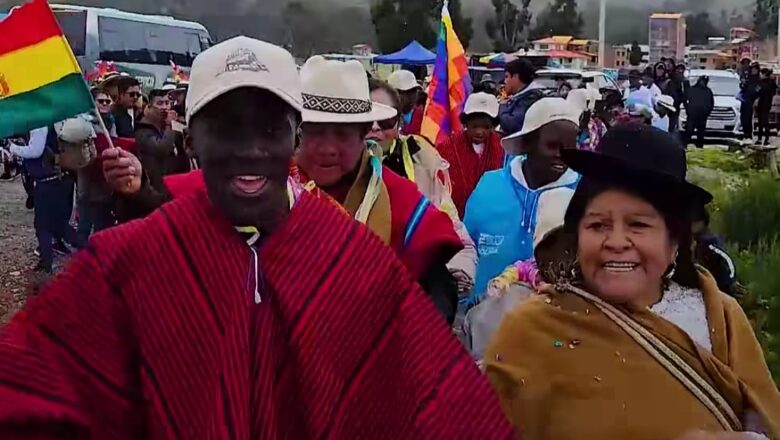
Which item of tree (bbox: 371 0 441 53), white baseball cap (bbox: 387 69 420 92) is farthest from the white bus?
tree (bbox: 371 0 441 53)

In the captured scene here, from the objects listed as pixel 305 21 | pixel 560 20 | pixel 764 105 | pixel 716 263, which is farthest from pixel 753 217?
pixel 560 20

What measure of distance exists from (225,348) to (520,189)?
2.79 meters

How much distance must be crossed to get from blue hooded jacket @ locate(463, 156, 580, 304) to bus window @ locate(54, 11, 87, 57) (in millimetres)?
22546

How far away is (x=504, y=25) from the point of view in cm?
8200

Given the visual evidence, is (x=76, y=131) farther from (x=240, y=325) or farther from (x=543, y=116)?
(x=240, y=325)

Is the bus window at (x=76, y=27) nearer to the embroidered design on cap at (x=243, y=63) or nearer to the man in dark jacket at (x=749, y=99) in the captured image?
the man in dark jacket at (x=749, y=99)

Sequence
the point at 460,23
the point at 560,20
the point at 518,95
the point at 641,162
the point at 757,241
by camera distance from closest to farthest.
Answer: the point at 641,162, the point at 757,241, the point at 518,95, the point at 460,23, the point at 560,20

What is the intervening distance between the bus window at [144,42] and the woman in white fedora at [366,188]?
23316 mm

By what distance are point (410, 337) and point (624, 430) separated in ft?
1.79

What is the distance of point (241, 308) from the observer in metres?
2.40

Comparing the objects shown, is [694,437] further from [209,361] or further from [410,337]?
[209,361]

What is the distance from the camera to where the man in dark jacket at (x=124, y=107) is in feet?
36.8

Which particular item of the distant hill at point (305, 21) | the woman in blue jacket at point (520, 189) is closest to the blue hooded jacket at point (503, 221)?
the woman in blue jacket at point (520, 189)

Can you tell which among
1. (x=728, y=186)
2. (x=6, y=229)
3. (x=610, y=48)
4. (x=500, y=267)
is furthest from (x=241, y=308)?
(x=610, y=48)
